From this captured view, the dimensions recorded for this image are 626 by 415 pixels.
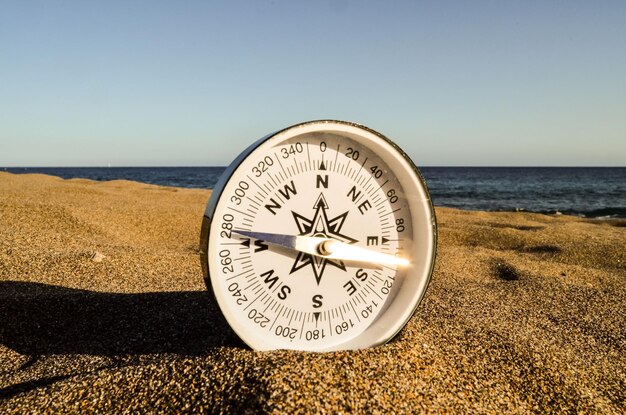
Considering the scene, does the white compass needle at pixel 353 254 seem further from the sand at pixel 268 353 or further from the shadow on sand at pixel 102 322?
the shadow on sand at pixel 102 322

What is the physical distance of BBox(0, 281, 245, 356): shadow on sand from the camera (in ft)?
7.02

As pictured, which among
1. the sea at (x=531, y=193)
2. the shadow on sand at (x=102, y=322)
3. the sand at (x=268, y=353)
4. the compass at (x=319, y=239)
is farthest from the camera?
the sea at (x=531, y=193)

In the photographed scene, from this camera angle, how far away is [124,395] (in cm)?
152

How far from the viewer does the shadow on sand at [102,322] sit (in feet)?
7.02

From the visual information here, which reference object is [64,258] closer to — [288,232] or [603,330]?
[288,232]

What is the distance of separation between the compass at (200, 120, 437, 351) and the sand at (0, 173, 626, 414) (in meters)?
0.13

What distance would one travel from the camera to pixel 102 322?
2.41 m

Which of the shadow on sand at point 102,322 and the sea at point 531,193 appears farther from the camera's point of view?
the sea at point 531,193

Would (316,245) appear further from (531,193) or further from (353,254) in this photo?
(531,193)

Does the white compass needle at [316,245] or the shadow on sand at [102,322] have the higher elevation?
the white compass needle at [316,245]

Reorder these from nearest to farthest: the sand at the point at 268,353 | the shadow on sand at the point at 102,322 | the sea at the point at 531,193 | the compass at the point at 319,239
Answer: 1. the sand at the point at 268,353
2. the compass at the point at 319,239
3. the shadow on sand at the point at 102,322
4. the sea at the point at 531,193

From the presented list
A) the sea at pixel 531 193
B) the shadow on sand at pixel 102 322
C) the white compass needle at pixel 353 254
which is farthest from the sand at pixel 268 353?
the sea at pixel 531 193

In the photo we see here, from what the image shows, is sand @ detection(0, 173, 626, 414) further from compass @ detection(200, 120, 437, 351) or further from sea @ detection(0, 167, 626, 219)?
sea @ detection(0, 167, 626, 219)

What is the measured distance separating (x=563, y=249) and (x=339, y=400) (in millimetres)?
4488
